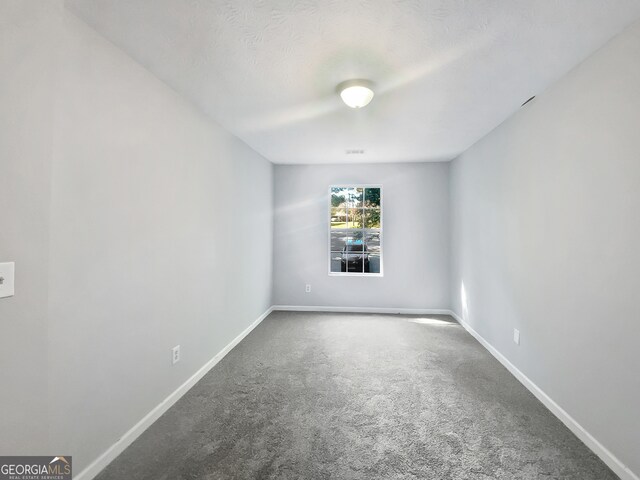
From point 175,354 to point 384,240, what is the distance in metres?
3.57

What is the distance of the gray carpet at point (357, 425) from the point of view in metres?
1.71

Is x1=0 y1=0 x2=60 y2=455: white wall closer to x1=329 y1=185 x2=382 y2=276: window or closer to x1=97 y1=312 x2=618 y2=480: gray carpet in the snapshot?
x1=97 y1=312 x2=618 y2=480: gray carpet

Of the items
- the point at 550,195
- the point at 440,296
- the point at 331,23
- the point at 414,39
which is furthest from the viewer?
the point at 440,296

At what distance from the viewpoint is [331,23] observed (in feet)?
5.40

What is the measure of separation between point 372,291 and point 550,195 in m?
3.15

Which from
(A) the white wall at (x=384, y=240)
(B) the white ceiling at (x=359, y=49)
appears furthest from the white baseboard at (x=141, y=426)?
(B) the white ceiling at (x=359, y=49)

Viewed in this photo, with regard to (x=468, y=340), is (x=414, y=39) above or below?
above

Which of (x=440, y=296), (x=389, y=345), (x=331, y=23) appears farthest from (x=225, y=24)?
(x=440, y=296)

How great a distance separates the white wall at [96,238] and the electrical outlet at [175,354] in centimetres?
4

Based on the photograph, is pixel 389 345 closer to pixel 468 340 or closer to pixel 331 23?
pixel 468 340

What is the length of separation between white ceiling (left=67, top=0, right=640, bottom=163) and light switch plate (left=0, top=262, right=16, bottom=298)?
4.36ft

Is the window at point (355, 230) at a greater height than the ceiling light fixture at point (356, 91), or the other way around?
the ceiling light fixture at point (356, 91)

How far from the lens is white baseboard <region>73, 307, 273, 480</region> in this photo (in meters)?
1.65

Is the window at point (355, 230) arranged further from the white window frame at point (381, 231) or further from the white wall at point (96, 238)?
the white wall at point (96, 238)
